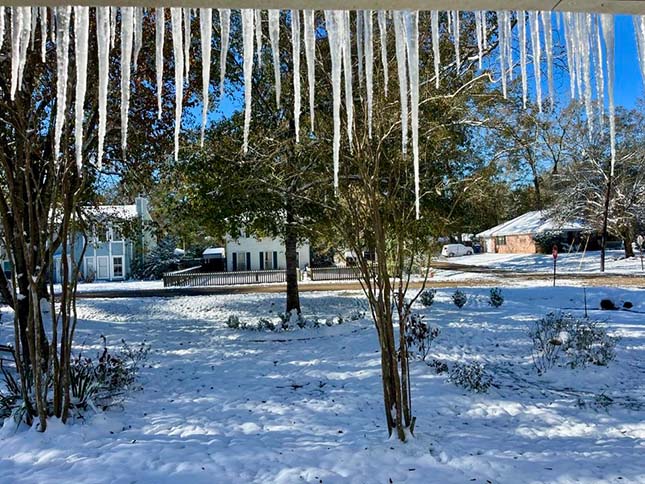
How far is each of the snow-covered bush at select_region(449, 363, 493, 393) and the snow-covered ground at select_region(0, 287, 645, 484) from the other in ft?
0.38

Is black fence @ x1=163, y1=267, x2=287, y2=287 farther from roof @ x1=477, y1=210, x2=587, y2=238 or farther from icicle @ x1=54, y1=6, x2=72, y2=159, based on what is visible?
icicle @ x1=54, y1=6, x2=72, y2=159

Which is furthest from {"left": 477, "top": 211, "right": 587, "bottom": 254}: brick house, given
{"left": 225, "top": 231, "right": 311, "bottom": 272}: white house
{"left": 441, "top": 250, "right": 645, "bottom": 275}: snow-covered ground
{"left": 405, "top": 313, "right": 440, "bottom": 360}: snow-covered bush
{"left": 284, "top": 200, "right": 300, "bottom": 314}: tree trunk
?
{"left": 405, "top": 313, "right": 440, "bottom": 360}: snow-covered bush

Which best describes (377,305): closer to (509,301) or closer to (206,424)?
(206,424)

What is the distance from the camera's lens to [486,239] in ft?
144

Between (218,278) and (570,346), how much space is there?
18.0 m

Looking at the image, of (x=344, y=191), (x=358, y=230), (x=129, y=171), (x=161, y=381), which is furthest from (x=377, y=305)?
(x=129, y=171)

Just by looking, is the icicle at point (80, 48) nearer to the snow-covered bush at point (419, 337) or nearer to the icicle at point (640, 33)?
the icicle at point (640, 33)

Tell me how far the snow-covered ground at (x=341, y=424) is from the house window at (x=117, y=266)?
77.3 ft

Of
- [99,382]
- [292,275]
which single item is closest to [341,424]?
[99,382]

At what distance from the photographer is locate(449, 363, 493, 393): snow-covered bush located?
5.31 m

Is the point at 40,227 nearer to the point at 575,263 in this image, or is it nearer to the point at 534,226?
the point at 575,263

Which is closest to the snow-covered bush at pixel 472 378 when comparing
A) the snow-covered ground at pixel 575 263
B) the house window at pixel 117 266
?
the snow-covered ground at pixel 575 263

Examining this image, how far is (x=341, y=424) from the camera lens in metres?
4.36

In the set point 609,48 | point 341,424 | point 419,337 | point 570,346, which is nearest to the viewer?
point 609,48
